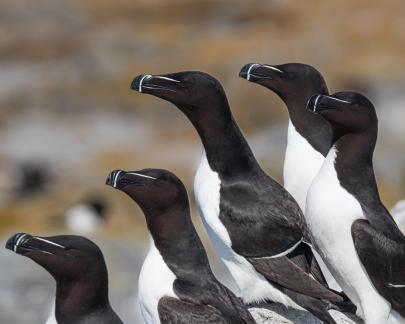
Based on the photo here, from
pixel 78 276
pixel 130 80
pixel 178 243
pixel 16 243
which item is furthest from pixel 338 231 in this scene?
pixel 130 80

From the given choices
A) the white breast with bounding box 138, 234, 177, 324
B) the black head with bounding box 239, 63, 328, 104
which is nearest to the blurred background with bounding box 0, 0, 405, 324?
the black head with bounding box 239, 63, 328, 104

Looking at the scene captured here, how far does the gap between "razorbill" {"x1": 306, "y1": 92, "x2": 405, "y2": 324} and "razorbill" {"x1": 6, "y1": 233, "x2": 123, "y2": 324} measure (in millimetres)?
1586

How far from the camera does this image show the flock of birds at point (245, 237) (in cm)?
821

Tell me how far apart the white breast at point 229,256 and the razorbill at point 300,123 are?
1004 millimetres

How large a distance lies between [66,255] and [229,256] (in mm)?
1473

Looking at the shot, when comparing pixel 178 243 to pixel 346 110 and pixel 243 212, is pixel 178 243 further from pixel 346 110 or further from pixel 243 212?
pixel 346 110

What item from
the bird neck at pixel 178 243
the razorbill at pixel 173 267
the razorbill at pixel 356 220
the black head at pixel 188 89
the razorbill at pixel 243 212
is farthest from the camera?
the black head at pixel 188 89

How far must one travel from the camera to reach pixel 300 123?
10.1m

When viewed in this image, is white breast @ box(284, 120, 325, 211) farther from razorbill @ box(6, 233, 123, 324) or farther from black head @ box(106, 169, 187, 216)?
razorbill @ box(6, 233, 123, 324)

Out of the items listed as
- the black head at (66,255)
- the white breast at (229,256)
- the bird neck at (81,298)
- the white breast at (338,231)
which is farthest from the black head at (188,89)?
the bird neck at (81,298)

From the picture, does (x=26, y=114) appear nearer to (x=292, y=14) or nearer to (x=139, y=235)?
(x=292, y=14)

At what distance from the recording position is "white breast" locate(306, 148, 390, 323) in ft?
28.4

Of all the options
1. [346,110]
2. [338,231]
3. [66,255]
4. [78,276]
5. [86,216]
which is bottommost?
[86,216]

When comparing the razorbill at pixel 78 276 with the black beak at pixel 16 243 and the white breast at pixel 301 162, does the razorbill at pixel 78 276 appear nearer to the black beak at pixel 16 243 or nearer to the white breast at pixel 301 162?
the black beak at pixel 16 243
